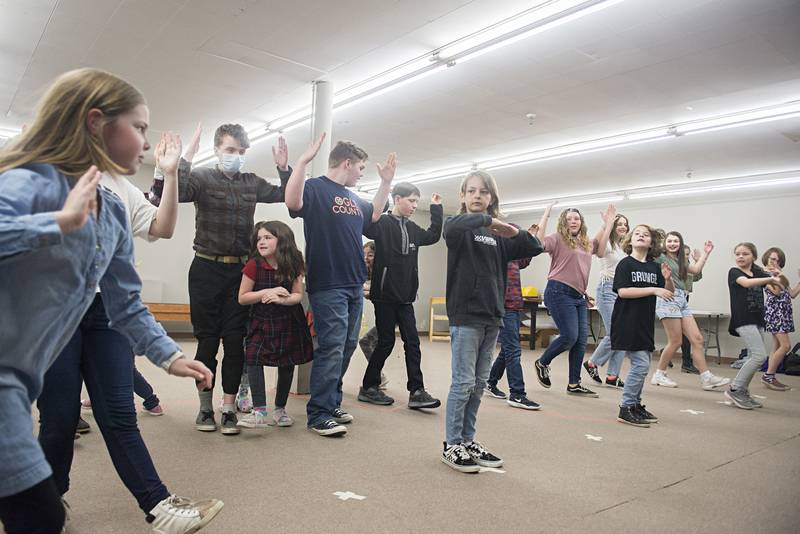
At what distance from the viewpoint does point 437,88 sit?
6.48 m

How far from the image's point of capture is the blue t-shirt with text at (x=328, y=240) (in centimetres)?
336

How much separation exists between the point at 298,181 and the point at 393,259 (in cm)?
123

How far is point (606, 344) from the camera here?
5.73m

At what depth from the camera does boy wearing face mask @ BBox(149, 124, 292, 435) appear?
125 inches

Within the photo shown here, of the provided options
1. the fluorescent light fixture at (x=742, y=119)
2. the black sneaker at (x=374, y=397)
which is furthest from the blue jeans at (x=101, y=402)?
the fluorescent light fixture at (x=742, y=119)

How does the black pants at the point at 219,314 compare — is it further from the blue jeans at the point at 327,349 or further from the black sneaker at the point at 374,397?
the black sneaker at the point at 374,397

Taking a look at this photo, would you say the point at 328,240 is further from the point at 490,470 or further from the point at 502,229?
the point at 490,470

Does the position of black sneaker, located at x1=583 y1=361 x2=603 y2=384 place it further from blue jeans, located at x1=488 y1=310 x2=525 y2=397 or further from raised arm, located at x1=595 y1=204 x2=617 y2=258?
blue jeans, located at x1=488 y1=310 x2=525 y2=397

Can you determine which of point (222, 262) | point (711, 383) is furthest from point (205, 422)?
point (711, 383)

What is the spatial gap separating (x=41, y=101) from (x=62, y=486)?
1.33 metres

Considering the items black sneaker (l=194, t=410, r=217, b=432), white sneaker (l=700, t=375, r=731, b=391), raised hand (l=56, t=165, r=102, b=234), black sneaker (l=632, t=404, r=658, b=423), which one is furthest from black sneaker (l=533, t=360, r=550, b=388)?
raised hand (l=56, t=165, r=102, b=234)

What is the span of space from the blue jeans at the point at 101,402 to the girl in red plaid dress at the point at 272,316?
4.71ft

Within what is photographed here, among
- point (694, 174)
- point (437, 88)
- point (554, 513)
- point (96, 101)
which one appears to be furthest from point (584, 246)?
point (694, 174)

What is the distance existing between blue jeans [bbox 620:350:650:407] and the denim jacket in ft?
11.6
